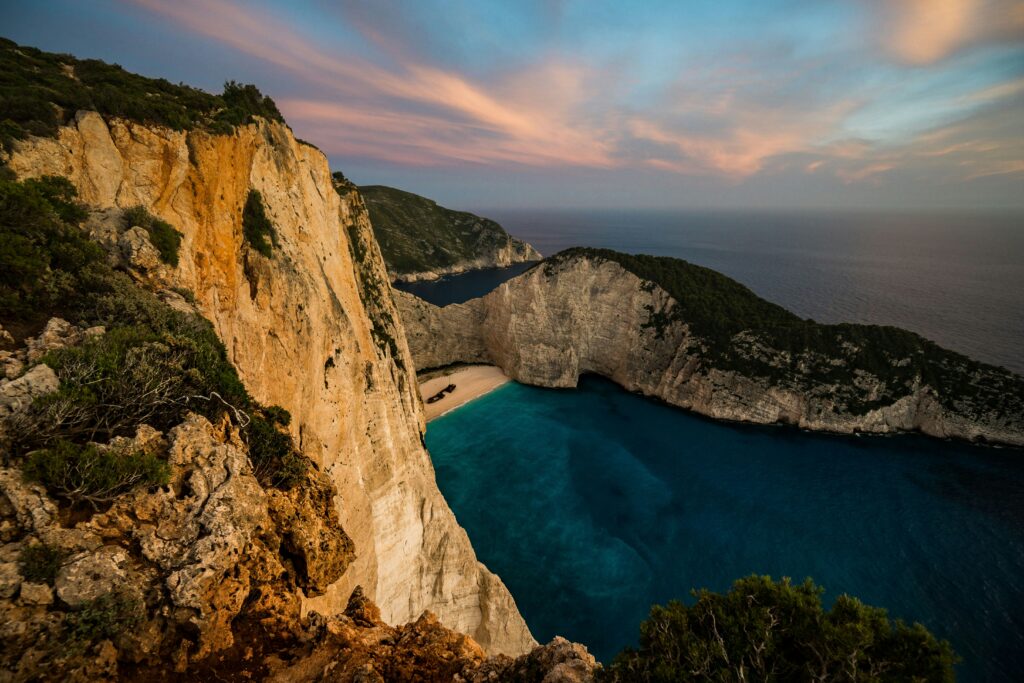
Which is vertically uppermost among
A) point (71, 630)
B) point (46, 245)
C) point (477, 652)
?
point (46, 245)

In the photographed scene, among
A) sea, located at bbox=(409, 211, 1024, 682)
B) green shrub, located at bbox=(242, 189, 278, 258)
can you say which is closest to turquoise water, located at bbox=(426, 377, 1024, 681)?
sea, located at bbox=(409, 211, 1024, 682)

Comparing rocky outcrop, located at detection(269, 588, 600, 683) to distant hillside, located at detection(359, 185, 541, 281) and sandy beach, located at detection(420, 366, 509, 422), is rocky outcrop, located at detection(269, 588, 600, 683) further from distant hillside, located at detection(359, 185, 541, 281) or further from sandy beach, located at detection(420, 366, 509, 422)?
distant hillside, located at detection(359, 185, 541, 281)

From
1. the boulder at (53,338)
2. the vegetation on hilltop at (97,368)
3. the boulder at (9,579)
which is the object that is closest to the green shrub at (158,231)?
the vegetation on hilltop at (97,368)

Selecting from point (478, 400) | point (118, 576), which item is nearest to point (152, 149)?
point (118, 576)

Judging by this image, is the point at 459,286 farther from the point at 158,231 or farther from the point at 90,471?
the point at 90,471

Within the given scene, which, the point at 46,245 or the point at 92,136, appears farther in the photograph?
the point at 92,136

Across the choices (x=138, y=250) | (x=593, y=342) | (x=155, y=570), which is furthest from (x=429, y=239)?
(x=155, y=570)

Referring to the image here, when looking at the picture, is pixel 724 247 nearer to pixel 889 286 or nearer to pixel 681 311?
pixel 889 286
